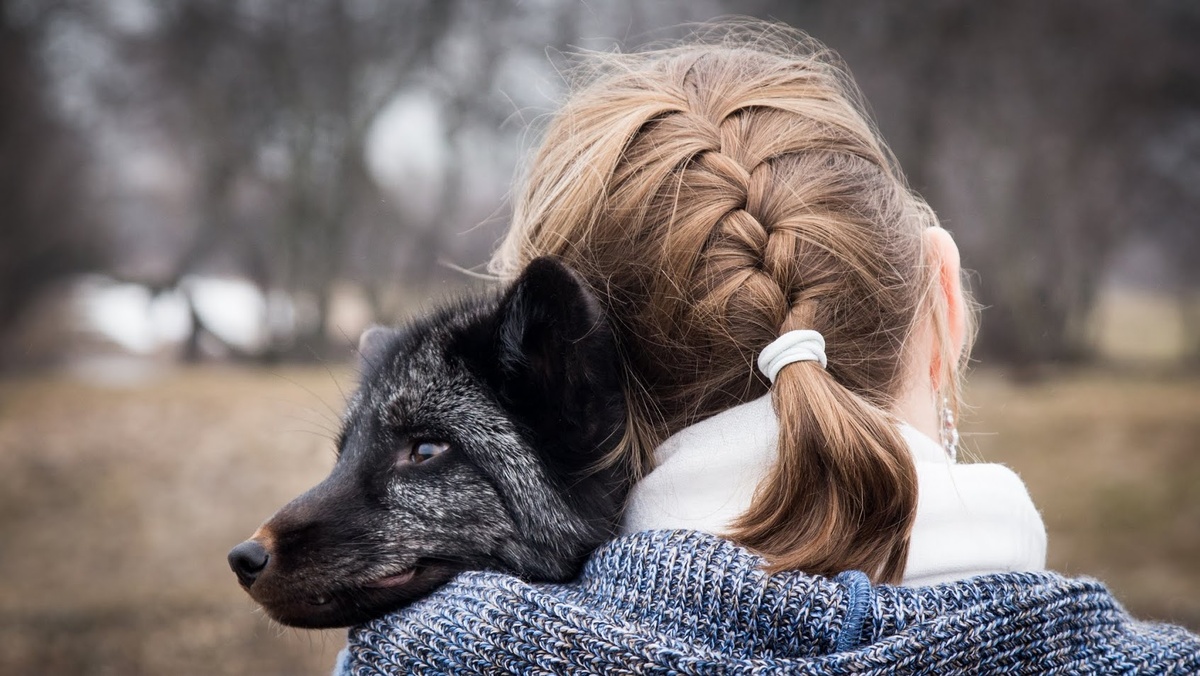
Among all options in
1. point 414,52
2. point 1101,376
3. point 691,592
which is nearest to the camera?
point 691,592

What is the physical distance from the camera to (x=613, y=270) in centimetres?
187

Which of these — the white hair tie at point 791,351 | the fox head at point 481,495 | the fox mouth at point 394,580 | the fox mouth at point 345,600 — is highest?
the white hair tie at point 791,351

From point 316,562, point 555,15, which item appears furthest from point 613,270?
point 555,15

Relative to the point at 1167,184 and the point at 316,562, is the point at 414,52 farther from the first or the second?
the point at 316,562

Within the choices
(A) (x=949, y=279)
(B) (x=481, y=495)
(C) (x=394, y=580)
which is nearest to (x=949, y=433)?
(A) (x=949, y=279)

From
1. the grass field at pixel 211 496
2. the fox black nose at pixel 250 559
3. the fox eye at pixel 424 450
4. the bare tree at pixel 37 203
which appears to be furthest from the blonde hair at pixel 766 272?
the bare tree at pixel 37 203

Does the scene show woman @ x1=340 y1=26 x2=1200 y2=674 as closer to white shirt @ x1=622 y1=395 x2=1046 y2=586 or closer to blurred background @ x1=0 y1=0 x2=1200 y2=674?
white shirt @ x1=622 y1=395 x2=1046 y2=586

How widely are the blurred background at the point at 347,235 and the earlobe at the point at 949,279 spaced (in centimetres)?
610

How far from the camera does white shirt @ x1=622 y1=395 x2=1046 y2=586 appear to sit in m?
1.69

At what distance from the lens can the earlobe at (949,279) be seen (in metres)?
1.97

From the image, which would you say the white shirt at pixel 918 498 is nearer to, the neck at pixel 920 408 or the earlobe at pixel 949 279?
the neck at pixel 920 408

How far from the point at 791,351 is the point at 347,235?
8724 millimetres

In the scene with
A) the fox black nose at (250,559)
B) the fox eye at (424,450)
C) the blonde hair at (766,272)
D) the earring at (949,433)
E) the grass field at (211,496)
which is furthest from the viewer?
the grass field at (211,496)

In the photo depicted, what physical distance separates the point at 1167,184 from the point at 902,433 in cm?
879
